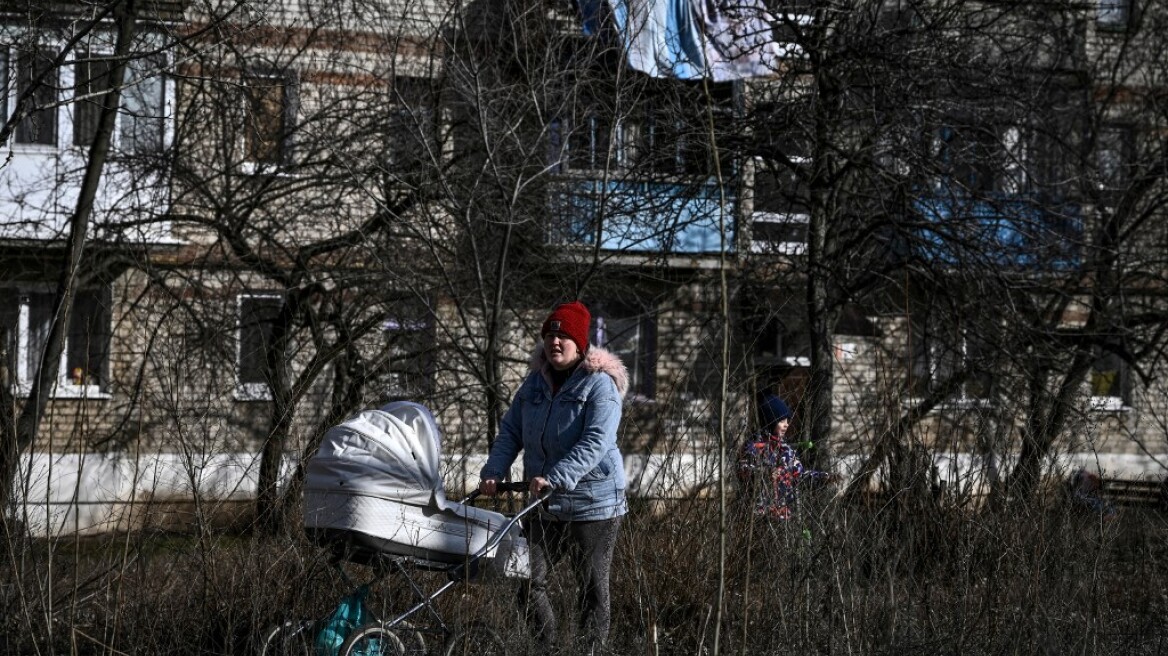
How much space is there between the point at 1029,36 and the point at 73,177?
8.69 metres

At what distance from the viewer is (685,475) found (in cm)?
673

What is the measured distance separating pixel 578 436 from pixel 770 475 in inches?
45.9

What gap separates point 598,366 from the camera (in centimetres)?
529

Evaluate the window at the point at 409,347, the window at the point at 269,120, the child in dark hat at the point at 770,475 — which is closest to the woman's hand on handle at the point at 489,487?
the child in dark hat at the point at 770,475

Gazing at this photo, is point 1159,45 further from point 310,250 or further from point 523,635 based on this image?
point 523,635

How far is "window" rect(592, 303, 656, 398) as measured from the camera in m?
13.0

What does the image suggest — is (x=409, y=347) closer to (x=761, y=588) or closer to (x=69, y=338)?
(x=69, y=338)

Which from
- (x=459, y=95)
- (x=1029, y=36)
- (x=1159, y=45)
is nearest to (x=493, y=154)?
(x=459, y=95)

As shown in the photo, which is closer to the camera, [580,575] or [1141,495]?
[580,575]

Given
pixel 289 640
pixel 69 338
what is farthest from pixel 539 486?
pixel 69 338

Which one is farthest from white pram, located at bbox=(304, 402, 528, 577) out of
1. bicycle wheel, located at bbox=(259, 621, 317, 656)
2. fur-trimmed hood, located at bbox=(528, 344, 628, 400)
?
fur-trimmed hood, located at bbox=(528, 344, 628, 400)

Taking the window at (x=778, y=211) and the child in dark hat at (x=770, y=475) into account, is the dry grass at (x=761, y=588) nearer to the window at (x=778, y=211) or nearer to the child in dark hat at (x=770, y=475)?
the child in dark hat at (x=770, y=475)

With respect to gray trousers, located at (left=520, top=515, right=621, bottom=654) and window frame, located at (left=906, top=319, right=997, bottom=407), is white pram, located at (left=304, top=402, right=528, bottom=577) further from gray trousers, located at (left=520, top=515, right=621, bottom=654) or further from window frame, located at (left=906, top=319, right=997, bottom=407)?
window frame, located at (left=906, top=319, right=997, bottom=407)

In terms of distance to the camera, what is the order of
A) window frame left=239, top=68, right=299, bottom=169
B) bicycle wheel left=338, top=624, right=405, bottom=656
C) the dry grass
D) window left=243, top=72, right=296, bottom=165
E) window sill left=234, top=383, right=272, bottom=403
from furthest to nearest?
window left=243, top=72, right=296, bottom=165, window frame left=239, top=68, right=299, bottom=169, window sill left=234, top=383, right=272, bottom=403, the dry grass, bicycle wheel left=338, top=624, right=405, bottom=656
